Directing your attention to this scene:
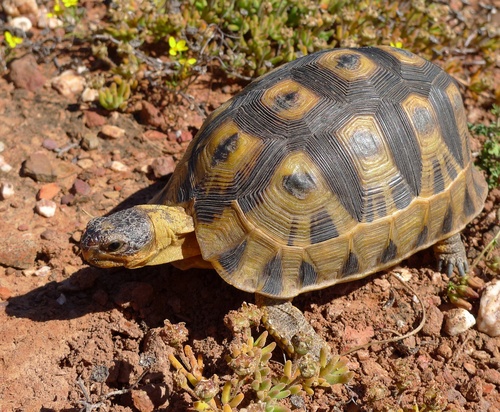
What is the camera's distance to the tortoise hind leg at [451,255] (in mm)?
4418

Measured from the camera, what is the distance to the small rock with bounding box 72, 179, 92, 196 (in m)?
4.91

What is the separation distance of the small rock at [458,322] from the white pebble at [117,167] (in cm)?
296

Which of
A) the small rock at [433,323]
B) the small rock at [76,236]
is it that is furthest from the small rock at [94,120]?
the small rock at [433,323]

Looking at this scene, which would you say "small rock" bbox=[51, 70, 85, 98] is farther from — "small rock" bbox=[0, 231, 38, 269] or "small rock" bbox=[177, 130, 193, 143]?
"small rock" bbox=[0, 231, 38, 269]

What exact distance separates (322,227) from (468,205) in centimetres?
136

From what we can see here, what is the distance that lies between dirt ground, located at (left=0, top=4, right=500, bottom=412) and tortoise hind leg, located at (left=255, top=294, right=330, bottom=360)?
Result: 202mm

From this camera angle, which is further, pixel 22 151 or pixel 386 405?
pixel 22 151

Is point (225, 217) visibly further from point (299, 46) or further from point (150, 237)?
point (299, 46)

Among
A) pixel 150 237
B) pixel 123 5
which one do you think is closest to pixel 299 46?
pixel 123 5

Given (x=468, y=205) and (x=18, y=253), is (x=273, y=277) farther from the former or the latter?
(x=18, y=253)

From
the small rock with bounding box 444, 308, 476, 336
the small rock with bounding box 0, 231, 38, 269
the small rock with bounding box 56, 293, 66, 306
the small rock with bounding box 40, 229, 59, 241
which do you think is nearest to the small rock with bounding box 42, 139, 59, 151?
the small rock with bounding box 40, 229, 59, 241

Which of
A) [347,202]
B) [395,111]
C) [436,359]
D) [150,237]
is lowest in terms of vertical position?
[436,359]

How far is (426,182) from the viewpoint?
13.1 feet

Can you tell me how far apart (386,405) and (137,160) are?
2.99 metres
